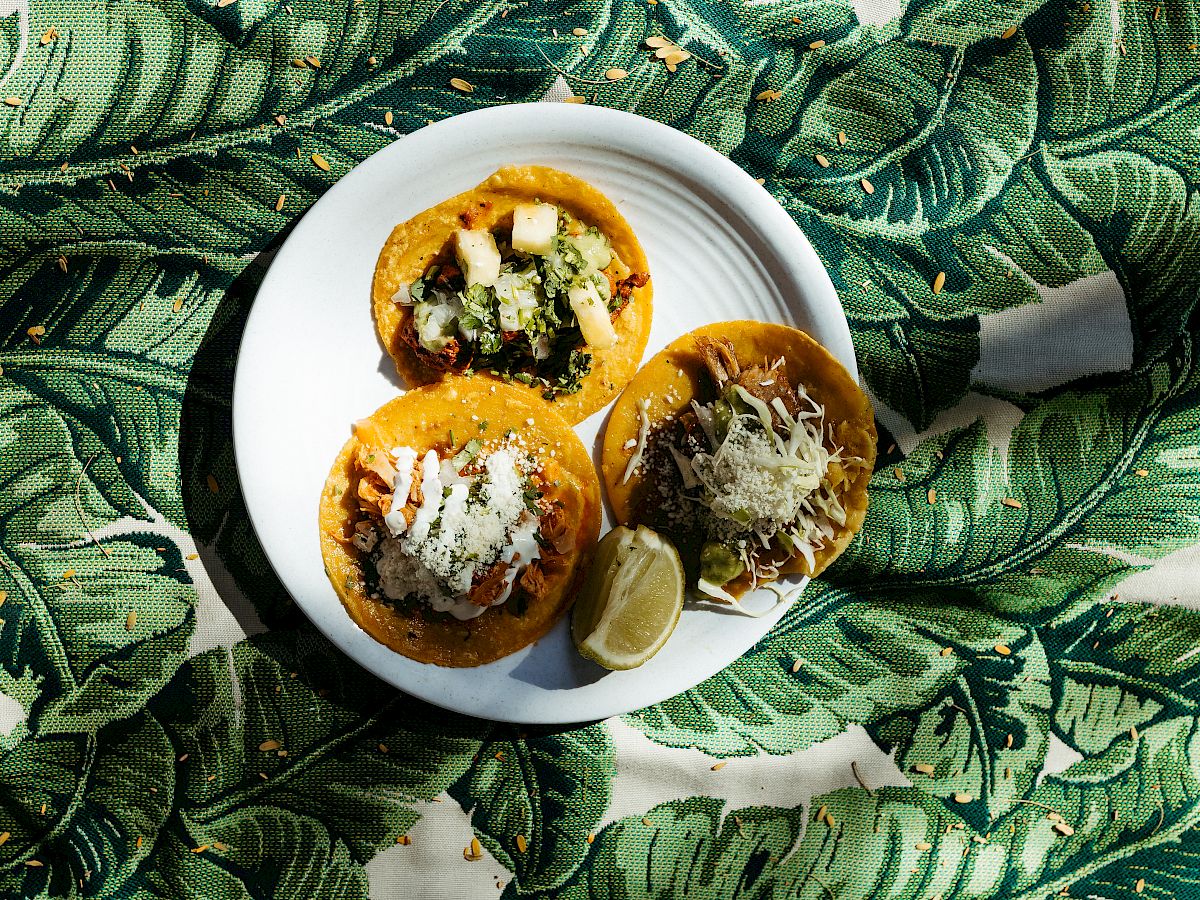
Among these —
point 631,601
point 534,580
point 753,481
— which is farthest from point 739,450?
point 534,580

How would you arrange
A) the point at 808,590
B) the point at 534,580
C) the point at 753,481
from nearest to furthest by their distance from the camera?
the point at 753,481, the point at 534,580, the point at 808,590

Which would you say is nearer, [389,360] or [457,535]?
[457,535]

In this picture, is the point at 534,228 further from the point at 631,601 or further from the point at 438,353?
the point at 631,601

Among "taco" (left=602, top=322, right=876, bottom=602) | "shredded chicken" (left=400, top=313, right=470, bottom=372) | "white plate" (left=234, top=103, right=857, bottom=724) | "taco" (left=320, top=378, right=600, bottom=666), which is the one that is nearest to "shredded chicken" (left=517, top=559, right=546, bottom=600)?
"taco" (left=320, top=378, right=600, bottom=666)

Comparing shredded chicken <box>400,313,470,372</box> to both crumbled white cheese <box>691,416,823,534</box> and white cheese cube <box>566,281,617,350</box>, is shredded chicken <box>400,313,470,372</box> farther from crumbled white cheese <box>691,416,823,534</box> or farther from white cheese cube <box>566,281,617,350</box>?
crumbled white cheese <box>691,416,823,534</box>

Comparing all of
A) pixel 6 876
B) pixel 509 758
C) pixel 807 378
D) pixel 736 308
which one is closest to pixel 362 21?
pixel 736 308
